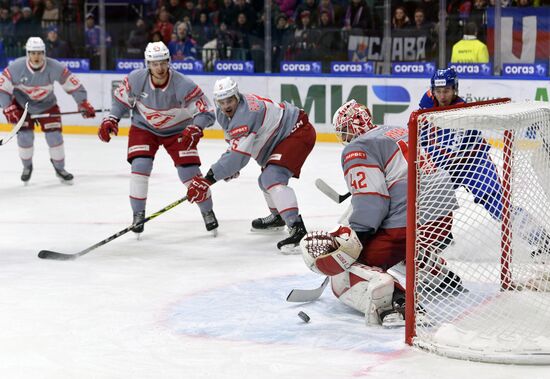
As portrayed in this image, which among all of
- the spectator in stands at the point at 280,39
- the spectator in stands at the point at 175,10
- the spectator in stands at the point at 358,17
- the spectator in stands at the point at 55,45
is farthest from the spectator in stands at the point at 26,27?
the spectator in stands at the point at 358,17

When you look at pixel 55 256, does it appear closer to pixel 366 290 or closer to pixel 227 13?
pixel 366 290

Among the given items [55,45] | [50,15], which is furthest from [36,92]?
[50,15]

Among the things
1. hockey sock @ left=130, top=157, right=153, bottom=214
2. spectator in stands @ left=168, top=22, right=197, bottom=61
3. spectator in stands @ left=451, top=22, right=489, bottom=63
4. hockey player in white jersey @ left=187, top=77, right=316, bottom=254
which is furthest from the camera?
spectator in stands @ left=168, top=22, right=197, bottom=61

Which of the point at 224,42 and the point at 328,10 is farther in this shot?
the point at 224,42

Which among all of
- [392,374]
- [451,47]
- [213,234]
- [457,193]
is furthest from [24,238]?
[451,47]

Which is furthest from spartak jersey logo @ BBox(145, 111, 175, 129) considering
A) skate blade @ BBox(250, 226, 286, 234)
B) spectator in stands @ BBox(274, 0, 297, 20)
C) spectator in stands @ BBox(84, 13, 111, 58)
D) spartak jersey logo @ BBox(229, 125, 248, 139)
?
spectator in stands @ BBox(84, 13, 111, 58)

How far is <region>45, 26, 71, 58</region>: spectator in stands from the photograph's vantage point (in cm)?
1059

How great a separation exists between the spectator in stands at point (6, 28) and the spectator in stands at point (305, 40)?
3076 millimetres

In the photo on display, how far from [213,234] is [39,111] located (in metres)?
2.47

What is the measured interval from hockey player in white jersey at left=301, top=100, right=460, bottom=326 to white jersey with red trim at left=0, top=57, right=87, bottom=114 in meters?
4.06

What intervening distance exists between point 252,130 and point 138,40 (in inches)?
216

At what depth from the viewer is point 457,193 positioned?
13.1ft

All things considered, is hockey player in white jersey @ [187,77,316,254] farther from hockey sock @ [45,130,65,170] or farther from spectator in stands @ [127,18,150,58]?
spectator in stands @ [127,18,150,58]

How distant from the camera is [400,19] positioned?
9.04 metres
